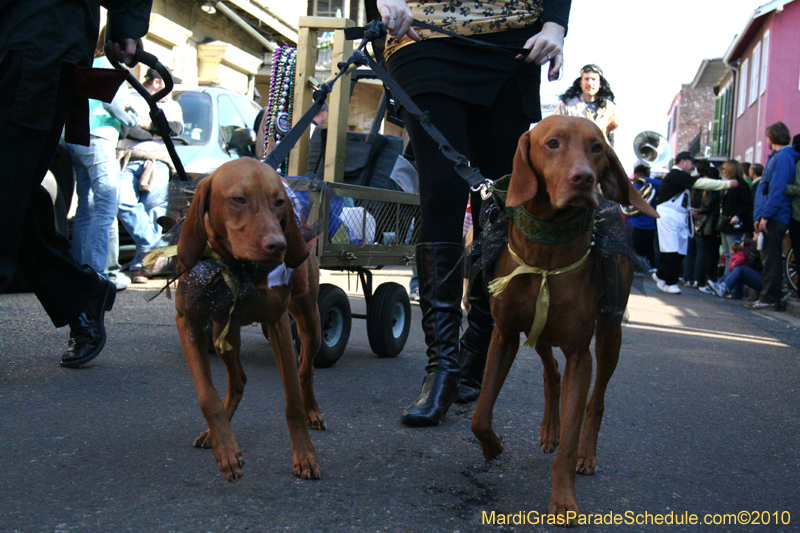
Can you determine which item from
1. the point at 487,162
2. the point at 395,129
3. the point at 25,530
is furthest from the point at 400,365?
the point at 395,129

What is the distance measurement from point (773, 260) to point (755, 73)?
23.3 m

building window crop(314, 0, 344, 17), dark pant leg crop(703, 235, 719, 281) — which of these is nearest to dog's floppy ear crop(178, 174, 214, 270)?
dark pant leg crop(703, 235, 719, 281)

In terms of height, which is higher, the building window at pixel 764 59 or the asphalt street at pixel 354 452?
the building window at pixel 764 59

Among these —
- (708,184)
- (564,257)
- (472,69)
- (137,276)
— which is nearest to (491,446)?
(564,257)

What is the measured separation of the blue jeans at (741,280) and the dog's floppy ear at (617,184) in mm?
9655

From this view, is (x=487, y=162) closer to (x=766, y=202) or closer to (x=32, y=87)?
(x=32, y=87)

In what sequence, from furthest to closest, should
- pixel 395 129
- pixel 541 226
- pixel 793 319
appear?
pixel 395 129 < pixel 793 319 < pixel 541 226

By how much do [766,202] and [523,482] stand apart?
834 centimetres

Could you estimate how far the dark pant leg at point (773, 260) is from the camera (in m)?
9.69

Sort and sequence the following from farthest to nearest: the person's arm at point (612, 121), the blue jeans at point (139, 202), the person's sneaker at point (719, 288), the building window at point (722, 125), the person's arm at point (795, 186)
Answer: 1. the building window at point (722, 125)
2. the person's sneaker at point (719, 288)
3. the person's arm at point (795, 186)
4. the blue jeans at point (139, 202)
5. the person's arm at point (612, 121)

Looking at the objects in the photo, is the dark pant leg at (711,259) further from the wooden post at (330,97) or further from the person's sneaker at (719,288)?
the wooden post at (330,97)

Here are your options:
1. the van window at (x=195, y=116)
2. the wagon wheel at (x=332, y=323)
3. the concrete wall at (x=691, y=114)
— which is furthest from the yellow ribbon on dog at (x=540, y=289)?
the concrete wall at (x=691, y=114)

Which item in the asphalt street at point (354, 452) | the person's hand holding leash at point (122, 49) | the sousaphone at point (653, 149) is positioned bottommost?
the asphalt street at point (354, 452)

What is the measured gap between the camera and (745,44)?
31.6 m
